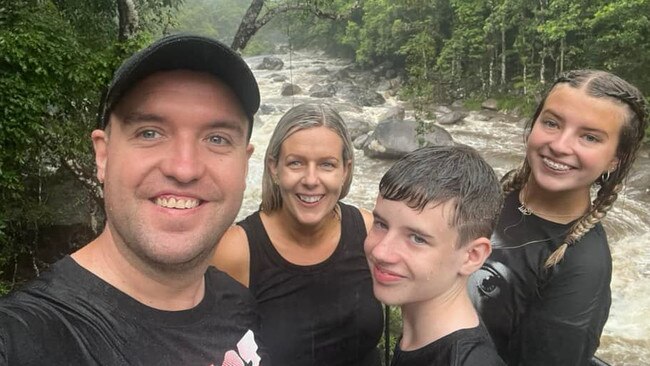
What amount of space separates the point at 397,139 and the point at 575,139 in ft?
46.3

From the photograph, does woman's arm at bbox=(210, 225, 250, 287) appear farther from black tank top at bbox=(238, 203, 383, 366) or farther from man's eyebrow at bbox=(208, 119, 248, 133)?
man's eyebrow at bbox=(208, 119, 248, 133)

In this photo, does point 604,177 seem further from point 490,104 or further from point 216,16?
point 216,16

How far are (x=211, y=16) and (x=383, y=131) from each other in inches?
2064

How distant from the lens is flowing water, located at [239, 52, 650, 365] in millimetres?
7539

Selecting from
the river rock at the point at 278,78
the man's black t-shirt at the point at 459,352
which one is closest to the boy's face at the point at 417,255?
the man's black t-shirt at the point at 459,352

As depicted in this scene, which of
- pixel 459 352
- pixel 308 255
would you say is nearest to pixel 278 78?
pixel 308 255

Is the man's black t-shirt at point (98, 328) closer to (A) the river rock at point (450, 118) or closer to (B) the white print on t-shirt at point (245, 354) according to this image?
(B) the white print on t-shirt at point (245, 354)

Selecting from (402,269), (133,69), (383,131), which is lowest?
(383,131)

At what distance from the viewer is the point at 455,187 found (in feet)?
5.49

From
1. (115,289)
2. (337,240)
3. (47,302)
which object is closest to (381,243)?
(337,240)

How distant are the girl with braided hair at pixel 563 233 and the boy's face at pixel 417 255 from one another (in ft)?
1.13

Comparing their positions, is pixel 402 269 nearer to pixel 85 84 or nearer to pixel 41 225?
pixel 85 84

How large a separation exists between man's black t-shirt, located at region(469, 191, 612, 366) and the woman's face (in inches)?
27.4

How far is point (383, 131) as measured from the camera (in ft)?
53.5
